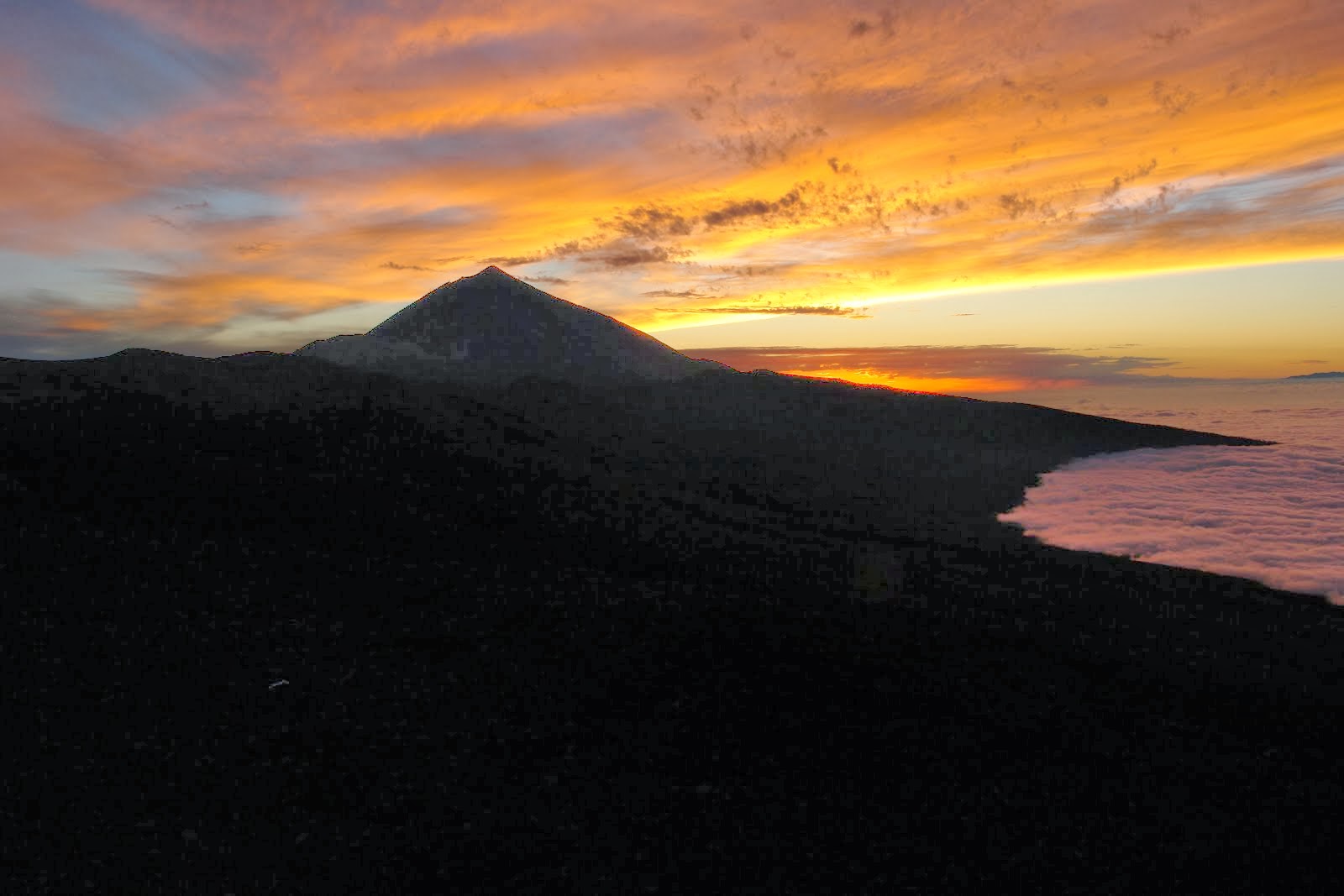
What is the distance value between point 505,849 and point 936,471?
38.2 metres

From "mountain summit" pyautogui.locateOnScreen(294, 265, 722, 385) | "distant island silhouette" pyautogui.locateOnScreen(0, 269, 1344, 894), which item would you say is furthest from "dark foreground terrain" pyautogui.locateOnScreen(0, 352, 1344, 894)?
"mountain summit" pyautogui.locateOnScreen(294, 265, 722, 385)

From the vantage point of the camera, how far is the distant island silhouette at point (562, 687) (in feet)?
22.5

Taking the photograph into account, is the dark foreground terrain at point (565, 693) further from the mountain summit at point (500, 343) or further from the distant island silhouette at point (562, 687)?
the mountain summit at point (500, 343)

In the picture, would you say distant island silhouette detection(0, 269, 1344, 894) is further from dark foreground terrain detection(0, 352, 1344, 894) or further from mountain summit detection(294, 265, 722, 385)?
mountain summit detection(294, 265, 722, 385)

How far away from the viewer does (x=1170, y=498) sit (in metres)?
33.3

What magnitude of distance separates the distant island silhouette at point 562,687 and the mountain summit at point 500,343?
3276cm

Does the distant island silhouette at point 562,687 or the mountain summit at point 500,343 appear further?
the mountain summit at point 500,343

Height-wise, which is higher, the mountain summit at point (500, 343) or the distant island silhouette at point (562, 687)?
the mountain summit at point (500, 343)

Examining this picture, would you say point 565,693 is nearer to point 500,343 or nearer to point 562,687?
point 562,687

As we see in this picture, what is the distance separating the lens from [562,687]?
9969 millimetres

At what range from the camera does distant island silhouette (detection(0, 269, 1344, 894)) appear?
6.87 meters

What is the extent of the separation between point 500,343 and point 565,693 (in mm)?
52669

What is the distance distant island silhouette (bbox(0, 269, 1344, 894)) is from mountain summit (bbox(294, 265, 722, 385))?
3276 cm

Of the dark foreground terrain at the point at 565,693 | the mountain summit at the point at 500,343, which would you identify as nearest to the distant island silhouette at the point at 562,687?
the dark foreground terrain at the point at 565,693
